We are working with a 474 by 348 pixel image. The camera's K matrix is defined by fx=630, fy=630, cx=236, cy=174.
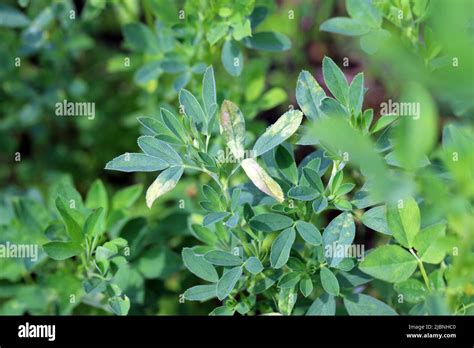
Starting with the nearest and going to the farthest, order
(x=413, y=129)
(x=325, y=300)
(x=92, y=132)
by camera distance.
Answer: (x=413, y=129) < (x=325, y=300) < (x=92, y=132)

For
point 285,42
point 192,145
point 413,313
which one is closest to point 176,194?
point 285,42

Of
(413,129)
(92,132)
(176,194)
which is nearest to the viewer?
(413,129)

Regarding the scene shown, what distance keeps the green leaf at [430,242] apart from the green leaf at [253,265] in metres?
0.31

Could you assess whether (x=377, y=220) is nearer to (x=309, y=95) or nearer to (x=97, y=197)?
(x=309, y=95)

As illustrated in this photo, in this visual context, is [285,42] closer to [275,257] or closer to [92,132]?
[275,257]

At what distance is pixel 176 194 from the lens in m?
2.08

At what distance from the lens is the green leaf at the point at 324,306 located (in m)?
1.35

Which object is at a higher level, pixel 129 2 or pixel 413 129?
pixel 129 2

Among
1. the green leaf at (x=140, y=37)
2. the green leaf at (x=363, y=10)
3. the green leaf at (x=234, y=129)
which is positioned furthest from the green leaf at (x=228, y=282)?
the green leaf at (x=140, y=37)

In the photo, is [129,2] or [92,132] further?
[92,132]

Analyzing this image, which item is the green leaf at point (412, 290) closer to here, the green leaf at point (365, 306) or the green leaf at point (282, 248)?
the green leaf at point (365, 306)

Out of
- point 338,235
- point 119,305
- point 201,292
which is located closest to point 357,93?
point 338,235

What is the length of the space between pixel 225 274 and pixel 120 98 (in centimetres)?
133

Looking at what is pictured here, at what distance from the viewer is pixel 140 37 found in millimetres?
1811
